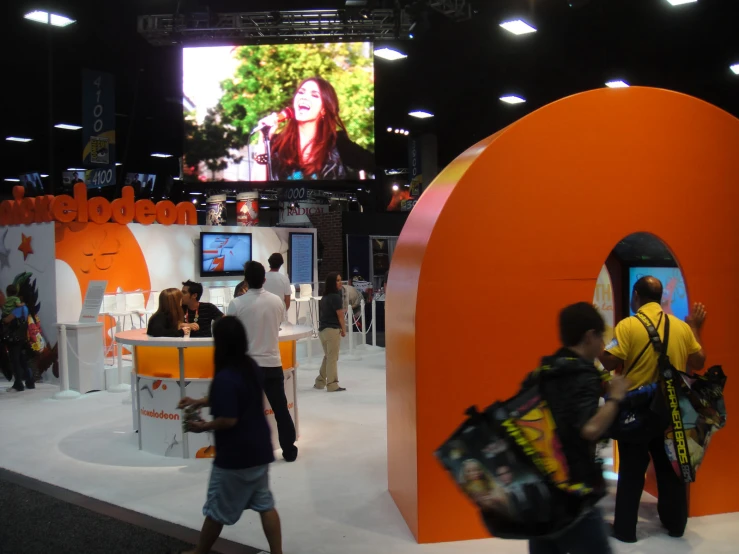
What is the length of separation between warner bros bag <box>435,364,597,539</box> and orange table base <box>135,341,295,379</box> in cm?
364

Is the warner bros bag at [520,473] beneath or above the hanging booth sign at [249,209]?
beneath

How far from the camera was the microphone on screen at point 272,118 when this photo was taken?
61.9ft

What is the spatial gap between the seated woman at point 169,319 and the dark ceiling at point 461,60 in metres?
5.18

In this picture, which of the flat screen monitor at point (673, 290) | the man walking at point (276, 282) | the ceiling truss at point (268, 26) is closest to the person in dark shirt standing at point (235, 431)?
the flat screen monitor at point (673, 290)

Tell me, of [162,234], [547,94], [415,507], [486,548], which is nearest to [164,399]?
[415,507]

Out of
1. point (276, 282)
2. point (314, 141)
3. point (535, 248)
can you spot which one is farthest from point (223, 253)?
point (535, 248)

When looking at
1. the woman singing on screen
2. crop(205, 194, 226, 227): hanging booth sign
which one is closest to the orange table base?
crop(205, 194, 226, 227): hanging booth sign

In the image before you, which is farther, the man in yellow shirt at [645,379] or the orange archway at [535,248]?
the orange archway at [535,248]

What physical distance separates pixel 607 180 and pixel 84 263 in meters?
8.05

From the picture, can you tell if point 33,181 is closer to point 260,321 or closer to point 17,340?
point 17,340

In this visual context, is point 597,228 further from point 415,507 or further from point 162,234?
point 162,234

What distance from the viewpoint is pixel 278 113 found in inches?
744

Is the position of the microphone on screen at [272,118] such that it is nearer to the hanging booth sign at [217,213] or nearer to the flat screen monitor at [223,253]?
the hanging booth sign at [217,213]

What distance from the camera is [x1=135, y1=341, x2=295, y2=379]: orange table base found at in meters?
5.70
